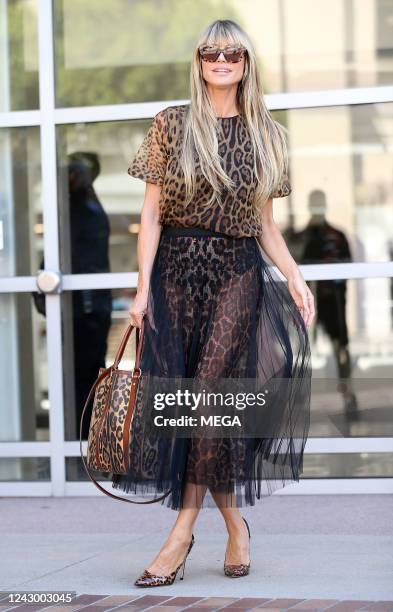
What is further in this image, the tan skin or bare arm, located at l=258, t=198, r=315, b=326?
bare arm, located at l=258, t=198, r=315, b=326

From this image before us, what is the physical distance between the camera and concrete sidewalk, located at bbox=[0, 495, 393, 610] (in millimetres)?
4055

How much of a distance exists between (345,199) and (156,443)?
283 centimetres

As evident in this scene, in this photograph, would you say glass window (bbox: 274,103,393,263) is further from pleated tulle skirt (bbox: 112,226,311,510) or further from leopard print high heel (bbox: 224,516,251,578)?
leopard print high heel (bbox: 224,516,251,578)

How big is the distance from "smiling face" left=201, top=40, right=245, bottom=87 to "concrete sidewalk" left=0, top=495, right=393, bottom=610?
178 centimetres

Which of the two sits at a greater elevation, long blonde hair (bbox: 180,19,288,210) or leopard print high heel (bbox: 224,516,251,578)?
long blonde hair (bbox: 180,19,288,210)

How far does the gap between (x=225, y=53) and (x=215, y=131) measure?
27cm

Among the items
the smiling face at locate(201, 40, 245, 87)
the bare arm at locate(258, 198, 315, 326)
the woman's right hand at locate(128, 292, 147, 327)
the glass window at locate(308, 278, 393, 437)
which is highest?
the smiling face at locate(201, 40, 245, 87)

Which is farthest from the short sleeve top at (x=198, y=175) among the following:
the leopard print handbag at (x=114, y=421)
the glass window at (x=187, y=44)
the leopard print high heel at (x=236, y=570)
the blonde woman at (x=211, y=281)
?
the glass window at (x=187, y=44)


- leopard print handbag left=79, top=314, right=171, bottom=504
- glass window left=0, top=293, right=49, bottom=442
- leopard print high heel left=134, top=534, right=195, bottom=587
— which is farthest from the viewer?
glass window left=0, top=293, right=49, bottom=442

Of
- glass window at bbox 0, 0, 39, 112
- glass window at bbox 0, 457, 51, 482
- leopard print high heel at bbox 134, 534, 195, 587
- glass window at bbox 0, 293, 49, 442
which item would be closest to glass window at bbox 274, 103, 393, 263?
glass window at bbox 0, 0, 39, 112

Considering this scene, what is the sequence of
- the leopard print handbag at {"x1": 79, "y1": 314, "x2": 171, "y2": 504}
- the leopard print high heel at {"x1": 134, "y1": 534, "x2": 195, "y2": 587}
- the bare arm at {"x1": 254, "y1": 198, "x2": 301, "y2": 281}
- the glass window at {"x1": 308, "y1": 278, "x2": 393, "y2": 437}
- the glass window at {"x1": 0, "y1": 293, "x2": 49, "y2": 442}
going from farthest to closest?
1. the glass window at {"x1": 0, "y1": 293, "x2": 49, "y2": 442}
2. the glass window at {"x1": 308, "y1": 278, "x2": 393, "y2": 437}
3. the bare arm at {"x1": 254, "y1": 198, "x2": 301, "y2": 281}
4. the leopard print high heel at {"x1": 134, "y1": 534, "x2": 195, "y2": 587}
5. the leopard print handbag at {"x1": 79, "y1": 314, "x2": 171, "y2": 504}

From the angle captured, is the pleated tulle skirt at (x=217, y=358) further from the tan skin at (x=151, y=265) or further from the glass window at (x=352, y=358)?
the glass window at (x=352, y=358)

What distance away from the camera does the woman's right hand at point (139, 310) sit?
13.4 feet

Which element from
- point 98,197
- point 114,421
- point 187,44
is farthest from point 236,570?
point 187,44
